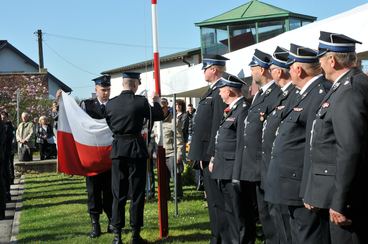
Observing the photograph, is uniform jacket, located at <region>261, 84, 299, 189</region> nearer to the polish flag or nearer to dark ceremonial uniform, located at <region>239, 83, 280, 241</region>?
dark ceremonial uniform, located at <region>239, 83, 280, 241</region>

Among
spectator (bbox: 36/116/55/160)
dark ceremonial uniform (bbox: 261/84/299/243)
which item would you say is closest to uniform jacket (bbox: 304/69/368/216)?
dark ceremonial uniform (bbox: 261/84/299/243)

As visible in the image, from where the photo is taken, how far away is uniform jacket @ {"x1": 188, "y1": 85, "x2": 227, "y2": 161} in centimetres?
707

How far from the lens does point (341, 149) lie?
402 cm

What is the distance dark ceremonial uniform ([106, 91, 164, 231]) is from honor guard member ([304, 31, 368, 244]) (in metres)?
3.65

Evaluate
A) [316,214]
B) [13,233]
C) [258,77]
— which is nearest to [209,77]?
[258,77]

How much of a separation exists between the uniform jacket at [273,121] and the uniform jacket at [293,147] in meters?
0.24

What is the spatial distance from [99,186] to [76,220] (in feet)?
5.55

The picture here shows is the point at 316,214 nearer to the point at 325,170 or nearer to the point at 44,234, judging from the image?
the point at 325,170

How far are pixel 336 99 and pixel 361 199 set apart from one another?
686 millimetres

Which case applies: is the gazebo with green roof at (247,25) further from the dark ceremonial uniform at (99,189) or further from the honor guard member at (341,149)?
the honor guard member at (341,149)

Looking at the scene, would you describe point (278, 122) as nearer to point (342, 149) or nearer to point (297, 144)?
point (297, 144)

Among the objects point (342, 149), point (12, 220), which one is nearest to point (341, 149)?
point (342, 149)

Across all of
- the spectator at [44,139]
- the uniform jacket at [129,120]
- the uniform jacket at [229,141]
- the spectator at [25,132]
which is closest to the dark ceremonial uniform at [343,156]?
the uniform jacket at [229,141]

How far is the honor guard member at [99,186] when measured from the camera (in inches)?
344
